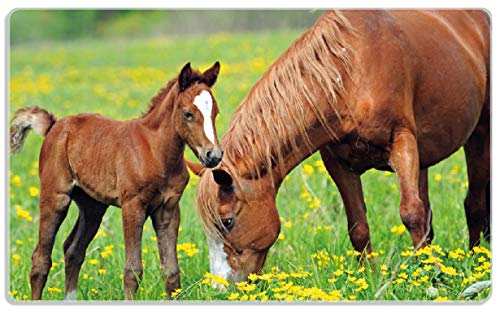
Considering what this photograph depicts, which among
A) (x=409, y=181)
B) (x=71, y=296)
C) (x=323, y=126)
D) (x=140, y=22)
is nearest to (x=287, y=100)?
(x=323, y=126)

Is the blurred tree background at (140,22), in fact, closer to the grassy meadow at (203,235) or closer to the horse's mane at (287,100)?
the grassy meadow at (203,235)

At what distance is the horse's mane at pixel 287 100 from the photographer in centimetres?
446

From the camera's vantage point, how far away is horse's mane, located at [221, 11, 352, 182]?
4.46 metres

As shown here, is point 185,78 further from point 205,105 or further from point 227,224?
point 227,224

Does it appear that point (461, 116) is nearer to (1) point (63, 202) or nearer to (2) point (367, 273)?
(2) point (367, 273)

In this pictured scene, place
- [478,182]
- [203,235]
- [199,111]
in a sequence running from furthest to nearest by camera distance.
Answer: [478,182] → [203,235] → [199,111]

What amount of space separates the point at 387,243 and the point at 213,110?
2.13 meters

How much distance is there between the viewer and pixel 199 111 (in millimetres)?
3914

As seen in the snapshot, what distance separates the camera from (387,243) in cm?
558

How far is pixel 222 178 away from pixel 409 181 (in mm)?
1012

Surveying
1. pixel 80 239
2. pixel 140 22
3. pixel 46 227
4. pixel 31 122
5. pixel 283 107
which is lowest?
pixel 80 239

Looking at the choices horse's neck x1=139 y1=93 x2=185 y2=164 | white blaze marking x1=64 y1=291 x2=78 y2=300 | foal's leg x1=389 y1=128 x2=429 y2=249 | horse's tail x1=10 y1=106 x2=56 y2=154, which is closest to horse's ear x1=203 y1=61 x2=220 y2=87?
horse's neck x1=139 y1=93 x2=185 y2=164

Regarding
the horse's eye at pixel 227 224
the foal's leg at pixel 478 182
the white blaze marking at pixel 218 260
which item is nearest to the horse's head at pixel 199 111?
the horse's eye at pixel 227 224
